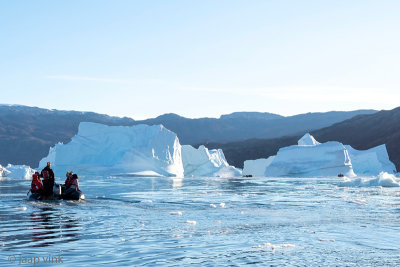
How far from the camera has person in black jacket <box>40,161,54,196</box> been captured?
16516mm

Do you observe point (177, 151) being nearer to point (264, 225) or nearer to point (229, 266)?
point (264, 225)

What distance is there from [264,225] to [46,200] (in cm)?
894

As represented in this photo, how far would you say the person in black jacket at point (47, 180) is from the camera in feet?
54.2

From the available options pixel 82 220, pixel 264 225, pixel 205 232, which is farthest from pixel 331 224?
pixel 82 220

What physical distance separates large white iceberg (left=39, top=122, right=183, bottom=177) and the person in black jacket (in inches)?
1106

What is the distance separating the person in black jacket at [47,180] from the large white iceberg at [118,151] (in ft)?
92.2

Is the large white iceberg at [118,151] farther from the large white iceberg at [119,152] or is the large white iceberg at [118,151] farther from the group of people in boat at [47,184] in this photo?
the group of people in boat at [47,184]

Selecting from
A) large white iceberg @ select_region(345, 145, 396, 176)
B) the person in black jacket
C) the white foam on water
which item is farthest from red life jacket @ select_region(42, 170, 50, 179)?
large white iceberg @ select_region(345, 145, 396, 176)

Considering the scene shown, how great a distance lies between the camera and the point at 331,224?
1116 cm

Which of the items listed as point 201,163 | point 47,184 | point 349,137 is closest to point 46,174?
point 47,184

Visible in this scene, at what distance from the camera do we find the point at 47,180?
16719 mm

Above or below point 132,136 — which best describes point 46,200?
below

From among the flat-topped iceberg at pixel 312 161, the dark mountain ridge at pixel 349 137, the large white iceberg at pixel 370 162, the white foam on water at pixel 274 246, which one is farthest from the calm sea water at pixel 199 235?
the dark mountain ridge at pixel 349 137

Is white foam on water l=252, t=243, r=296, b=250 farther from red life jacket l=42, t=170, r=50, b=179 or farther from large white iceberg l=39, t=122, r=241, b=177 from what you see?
large white iceberg l=39, t=122, r=241, b=177
